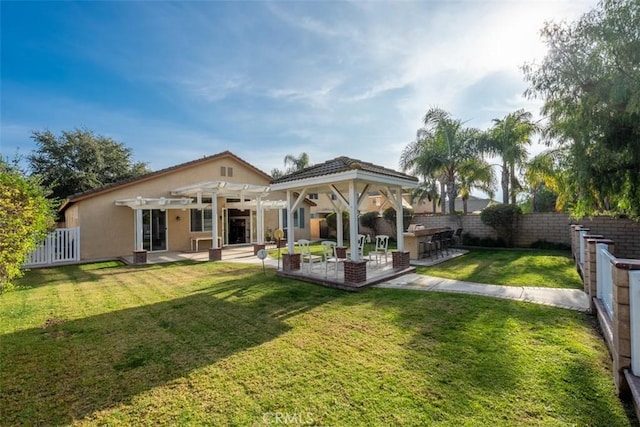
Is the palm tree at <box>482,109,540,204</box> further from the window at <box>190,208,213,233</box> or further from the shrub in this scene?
the window at <box>190,208,213,233</box>

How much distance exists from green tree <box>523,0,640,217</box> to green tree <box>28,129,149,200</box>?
31.2 meters

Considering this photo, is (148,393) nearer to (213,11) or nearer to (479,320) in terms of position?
(479,320)

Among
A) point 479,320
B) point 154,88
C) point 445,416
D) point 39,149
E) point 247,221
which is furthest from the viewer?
point 39,149

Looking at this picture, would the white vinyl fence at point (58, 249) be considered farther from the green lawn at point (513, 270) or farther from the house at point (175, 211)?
the green lawn at point (513, 270)

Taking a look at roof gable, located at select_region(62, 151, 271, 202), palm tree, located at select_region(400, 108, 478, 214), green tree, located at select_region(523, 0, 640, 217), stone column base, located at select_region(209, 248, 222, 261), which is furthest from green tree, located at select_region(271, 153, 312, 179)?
green tree, located at select_region(523, 0, 640, 217)

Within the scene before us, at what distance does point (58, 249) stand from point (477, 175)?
23.1 m

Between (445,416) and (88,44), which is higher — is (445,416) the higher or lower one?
the lower one

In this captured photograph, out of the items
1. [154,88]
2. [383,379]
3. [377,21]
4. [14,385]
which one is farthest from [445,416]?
[154,88]

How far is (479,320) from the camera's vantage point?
17.1 ft

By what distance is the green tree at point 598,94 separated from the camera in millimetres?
5887

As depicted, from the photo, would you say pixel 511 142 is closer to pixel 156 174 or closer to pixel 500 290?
pixel 500 290

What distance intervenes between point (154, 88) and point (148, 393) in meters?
14.5

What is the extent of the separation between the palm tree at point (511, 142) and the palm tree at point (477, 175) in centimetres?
78

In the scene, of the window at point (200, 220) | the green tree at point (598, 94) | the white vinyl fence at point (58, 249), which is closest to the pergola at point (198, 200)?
the window at point (200, 220)
